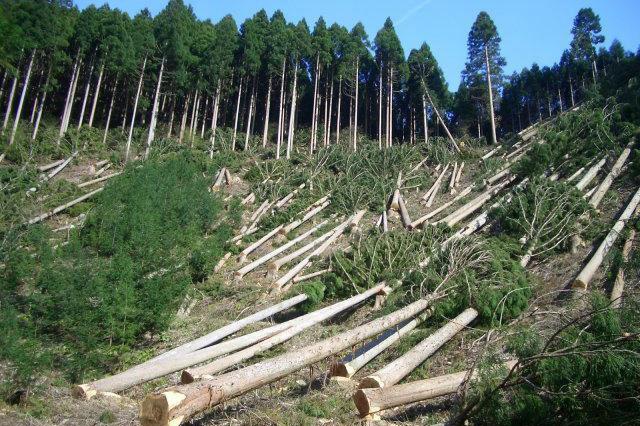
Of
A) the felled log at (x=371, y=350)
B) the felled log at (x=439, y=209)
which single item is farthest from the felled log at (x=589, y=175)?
the felled log at (x=371, y=350)

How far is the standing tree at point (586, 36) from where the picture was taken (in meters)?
35.7

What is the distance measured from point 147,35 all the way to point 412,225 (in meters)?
20.9

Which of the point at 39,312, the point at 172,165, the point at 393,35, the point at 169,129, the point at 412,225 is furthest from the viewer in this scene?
the point at 393,35

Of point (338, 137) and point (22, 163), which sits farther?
point (338, 137)

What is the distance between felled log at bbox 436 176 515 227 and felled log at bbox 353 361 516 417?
25.9 ft

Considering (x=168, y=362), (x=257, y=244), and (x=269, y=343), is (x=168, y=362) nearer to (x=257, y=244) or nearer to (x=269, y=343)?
(x=269, y=343)

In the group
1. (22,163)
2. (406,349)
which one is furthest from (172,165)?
(406,349)

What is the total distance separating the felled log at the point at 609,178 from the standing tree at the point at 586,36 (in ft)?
78.6

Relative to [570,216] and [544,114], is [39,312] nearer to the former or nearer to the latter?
[570,216]

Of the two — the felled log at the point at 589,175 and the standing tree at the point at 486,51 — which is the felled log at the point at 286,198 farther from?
the standing tree at the point at 486,51

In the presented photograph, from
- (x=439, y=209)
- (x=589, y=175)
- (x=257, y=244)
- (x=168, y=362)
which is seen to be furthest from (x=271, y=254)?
(x=589, y=175)

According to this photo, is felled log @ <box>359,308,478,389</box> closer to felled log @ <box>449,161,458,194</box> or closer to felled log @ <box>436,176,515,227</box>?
felled log @ <box>436,176,515,227</box>

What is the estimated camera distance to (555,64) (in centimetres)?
3869

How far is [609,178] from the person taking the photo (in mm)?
13797
